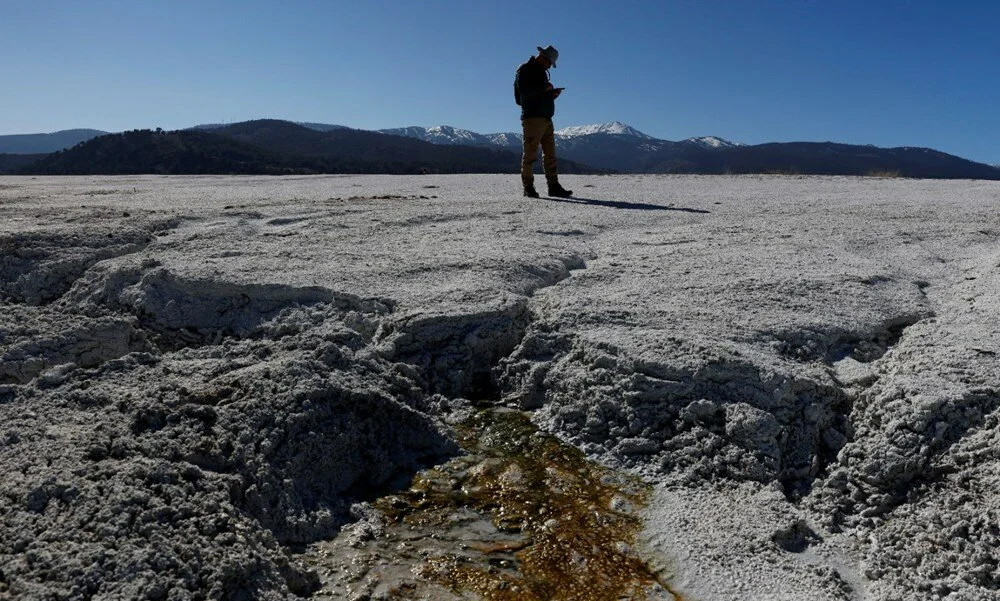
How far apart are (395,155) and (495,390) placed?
1834 inches

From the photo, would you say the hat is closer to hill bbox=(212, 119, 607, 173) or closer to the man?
the man

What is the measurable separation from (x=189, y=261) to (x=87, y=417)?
208 centimetres

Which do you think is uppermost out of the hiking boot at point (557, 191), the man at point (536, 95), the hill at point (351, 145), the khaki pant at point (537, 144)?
the hill at point (351, 145)

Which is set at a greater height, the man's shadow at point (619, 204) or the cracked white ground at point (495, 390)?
the man's shadow at point (619, 204)

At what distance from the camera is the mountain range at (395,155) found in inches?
1012

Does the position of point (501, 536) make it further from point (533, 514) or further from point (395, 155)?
point (395, 155)

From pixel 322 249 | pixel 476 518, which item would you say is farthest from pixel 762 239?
pixel 476 518

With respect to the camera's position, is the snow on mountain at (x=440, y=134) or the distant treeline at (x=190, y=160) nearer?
the distant treeline at (x=190, y=160)

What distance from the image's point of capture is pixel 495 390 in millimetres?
3561

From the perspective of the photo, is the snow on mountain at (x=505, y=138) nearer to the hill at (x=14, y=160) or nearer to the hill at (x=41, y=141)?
the hill at (x=41, y=141)

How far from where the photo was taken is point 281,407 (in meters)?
2.87

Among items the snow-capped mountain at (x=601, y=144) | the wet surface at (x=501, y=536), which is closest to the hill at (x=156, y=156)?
the wet surface at (x=501, y=536)

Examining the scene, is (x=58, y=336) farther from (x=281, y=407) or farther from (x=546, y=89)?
(x=546, y=89)

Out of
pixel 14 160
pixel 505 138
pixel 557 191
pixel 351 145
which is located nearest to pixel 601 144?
pixel 505 138
